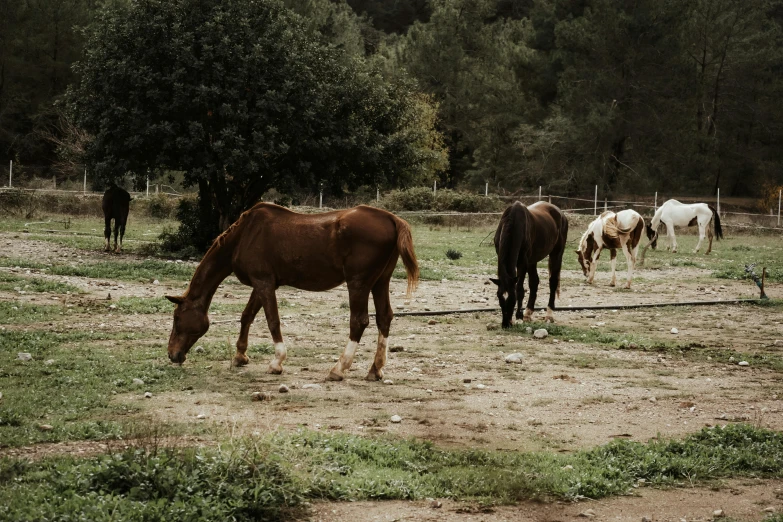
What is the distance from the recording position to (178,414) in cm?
837

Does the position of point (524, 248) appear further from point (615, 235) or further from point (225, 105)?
point (225, 105)

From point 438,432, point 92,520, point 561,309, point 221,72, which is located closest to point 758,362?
point 561,309

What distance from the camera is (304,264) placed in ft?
35.3

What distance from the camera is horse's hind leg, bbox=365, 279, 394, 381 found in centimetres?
1030

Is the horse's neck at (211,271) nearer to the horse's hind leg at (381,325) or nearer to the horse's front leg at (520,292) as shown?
the horse's hind leg at (381,325)

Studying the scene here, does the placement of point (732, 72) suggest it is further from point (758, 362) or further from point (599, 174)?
point (758, 362)

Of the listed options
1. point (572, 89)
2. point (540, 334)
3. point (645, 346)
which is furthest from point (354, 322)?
point (572, 89)

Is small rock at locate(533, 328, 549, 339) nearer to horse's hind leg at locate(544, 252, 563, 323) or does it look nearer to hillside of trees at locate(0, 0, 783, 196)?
horse's hind leg at locate(544, 252, 563, 323)

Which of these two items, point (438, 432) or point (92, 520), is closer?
point (92, 520)

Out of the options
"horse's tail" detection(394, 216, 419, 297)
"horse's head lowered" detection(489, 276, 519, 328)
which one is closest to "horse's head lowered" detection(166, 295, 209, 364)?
"horse's tail" detection(394, 216, 419, 297)

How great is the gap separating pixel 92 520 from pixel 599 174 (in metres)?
49.3

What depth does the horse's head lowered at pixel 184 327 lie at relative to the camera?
10.5 meters

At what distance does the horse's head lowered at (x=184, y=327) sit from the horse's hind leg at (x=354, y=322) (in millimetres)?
1711

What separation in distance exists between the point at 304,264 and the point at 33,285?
793 centimetres
